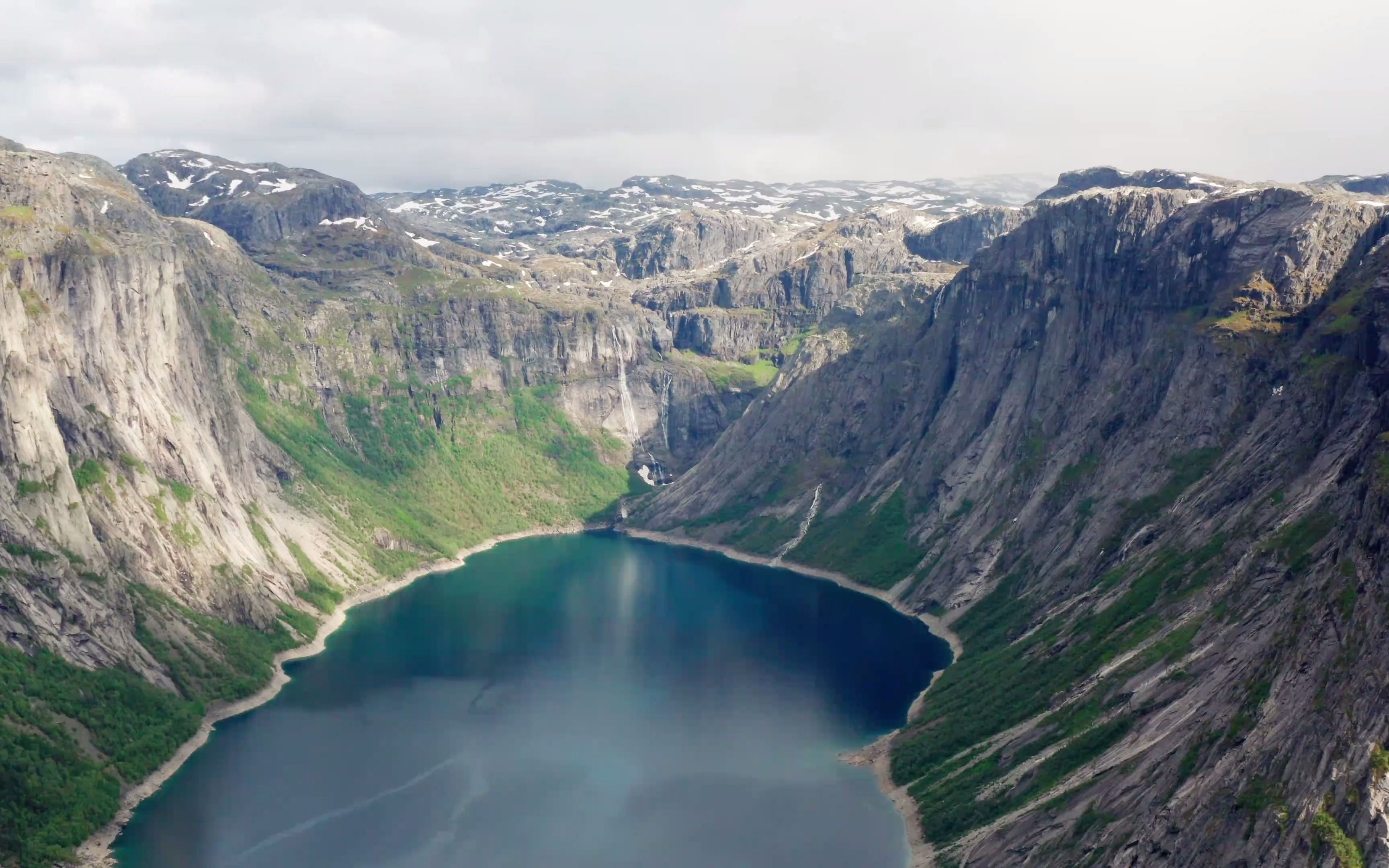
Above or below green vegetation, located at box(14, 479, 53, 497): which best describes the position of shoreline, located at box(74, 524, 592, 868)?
below

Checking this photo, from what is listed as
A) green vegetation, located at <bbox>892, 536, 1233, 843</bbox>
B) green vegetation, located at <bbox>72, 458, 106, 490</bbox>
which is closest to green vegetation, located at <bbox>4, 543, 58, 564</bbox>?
green vegetation, located at <bbox>72, 458, 106, 490</bbox>

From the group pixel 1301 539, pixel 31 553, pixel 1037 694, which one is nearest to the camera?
pixel 1301 539

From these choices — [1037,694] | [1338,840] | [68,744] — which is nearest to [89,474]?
[68,744]

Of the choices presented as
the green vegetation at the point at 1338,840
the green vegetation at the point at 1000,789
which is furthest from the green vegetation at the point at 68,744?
the green vegetation at the point at 1338,840

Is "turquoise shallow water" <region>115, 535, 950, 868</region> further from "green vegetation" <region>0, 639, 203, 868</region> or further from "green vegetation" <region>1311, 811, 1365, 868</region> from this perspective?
"green vegetation" <region>1311, 811, 1365, 868</region>

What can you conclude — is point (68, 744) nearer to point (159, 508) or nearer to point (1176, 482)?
point (159, 508)

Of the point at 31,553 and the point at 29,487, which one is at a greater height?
the point at 29,487
